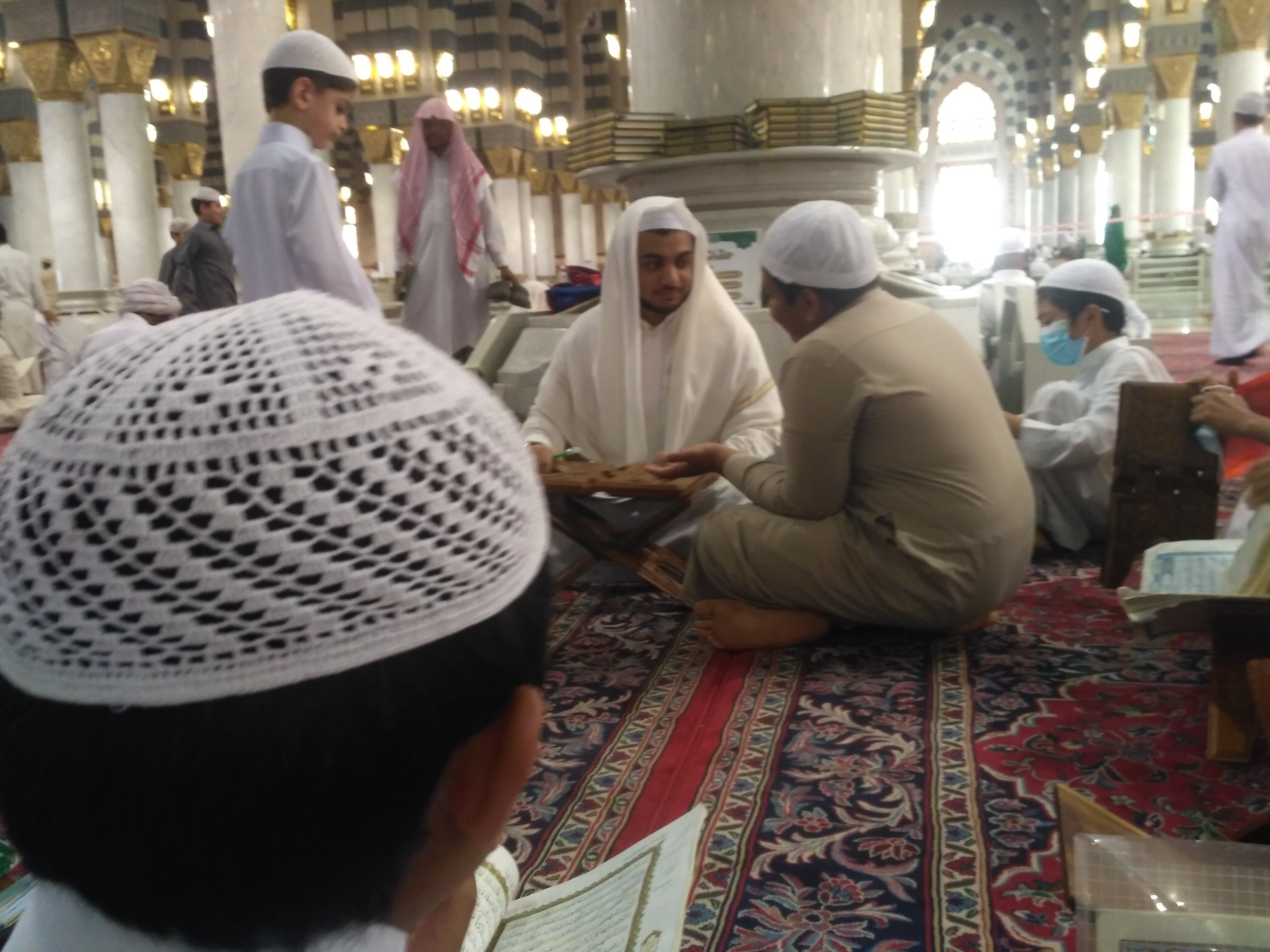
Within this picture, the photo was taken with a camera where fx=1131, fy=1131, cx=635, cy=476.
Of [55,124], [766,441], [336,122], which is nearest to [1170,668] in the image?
[766,441]

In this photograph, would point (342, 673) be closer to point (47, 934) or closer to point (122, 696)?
point (122, 696)

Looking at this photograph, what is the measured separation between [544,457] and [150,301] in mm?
2641

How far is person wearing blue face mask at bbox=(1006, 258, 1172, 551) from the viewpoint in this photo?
295 centimetres

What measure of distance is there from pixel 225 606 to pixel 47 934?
21cm

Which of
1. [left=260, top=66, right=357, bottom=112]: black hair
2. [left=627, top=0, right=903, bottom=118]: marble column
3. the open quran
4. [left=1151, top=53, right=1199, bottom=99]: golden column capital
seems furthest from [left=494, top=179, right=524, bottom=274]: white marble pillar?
the open quran

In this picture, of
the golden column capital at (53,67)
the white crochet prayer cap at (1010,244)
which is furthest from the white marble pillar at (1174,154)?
the golden column capital at (53,67)

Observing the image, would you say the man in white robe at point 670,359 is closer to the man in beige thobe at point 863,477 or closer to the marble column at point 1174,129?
the man in beige thobe at point 863,477

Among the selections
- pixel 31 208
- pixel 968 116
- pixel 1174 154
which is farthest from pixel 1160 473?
A: pixel 968 116

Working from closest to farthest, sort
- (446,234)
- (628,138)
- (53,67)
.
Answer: (628,138) < (446,234) < (53,67)

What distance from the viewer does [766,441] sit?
9.36ft

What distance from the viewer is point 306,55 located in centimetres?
273

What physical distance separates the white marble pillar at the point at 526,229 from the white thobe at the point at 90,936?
516 inches

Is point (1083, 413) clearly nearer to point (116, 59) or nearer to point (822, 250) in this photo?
point (822, 250)

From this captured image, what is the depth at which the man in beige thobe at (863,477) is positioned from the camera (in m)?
2.26
